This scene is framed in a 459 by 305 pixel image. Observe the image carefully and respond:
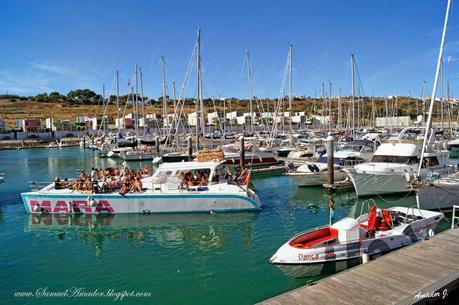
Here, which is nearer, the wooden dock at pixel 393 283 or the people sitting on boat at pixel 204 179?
the wooden dock at pixel 393 283

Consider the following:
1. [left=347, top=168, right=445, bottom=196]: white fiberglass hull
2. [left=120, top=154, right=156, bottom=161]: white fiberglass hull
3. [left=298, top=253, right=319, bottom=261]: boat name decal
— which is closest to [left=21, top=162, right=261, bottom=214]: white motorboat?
[left=347, top=168, right=445, bottom=196]: white fiberglass hull

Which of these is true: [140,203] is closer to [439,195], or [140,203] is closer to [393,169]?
[393,169]

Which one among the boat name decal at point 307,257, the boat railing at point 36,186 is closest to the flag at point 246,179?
the boat name decal at point 307,257

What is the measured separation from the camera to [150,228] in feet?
61.4

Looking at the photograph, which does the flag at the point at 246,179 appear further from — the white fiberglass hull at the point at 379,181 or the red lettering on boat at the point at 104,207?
the red lettering on boat at the point at 104,207

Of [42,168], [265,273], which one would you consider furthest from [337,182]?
[42,168]

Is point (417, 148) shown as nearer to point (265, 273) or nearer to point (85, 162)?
point (265, 273)

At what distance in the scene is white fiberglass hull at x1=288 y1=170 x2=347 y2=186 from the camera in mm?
27453

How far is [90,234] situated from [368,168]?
16.4 m

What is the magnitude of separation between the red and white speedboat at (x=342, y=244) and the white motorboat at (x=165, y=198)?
7.62 meters

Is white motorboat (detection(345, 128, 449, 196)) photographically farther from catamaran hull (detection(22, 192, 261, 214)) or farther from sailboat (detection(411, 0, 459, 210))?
catamaran hull (detection(22, 192, 261, 214))

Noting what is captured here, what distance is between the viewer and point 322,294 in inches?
345

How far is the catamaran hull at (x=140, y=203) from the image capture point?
65.9ft

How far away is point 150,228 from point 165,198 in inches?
81.2
